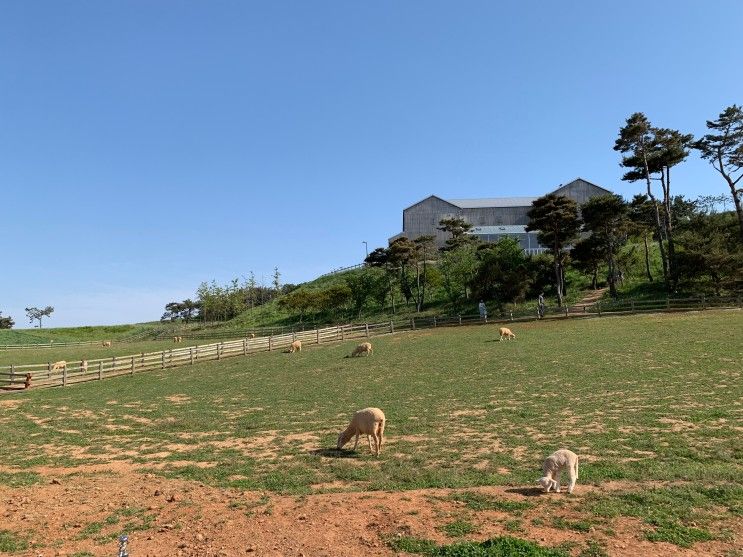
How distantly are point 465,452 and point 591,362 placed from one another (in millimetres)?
11701

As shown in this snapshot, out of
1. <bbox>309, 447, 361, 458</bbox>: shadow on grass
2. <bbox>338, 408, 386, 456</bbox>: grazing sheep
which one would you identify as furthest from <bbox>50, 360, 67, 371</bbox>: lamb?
<bbox>338, 408, 386, 456</bbox>: grazing sheep

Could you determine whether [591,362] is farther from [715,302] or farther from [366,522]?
[715,302]

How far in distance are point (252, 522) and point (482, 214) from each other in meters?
77.4

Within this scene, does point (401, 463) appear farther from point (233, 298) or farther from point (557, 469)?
point (233, 298)

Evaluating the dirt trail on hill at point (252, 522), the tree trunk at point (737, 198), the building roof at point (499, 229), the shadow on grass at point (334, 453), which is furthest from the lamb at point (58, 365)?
the building roof at point (499, 229)

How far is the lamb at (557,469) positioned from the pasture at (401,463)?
9.2 inches

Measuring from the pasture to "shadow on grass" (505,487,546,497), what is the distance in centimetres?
4

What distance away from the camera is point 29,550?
6.27 meters

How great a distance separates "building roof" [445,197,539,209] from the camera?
8043 cm

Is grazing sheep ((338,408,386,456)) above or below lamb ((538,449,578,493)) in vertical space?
above

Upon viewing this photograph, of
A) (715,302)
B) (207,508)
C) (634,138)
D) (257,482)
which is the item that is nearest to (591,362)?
(257,482)

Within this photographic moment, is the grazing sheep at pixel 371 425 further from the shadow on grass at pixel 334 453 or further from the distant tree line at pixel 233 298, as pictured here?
Result: the distant tree line at pixel 233 298

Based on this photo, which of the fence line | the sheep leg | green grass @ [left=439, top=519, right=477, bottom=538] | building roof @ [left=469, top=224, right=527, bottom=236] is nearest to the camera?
green grass @ [left=439, top=519, right=477, bottom=538]

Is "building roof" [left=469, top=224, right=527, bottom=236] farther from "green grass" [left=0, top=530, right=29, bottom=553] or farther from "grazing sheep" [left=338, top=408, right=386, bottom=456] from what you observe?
"green grass" [left=0, top=530, right=29, bottom=553]
